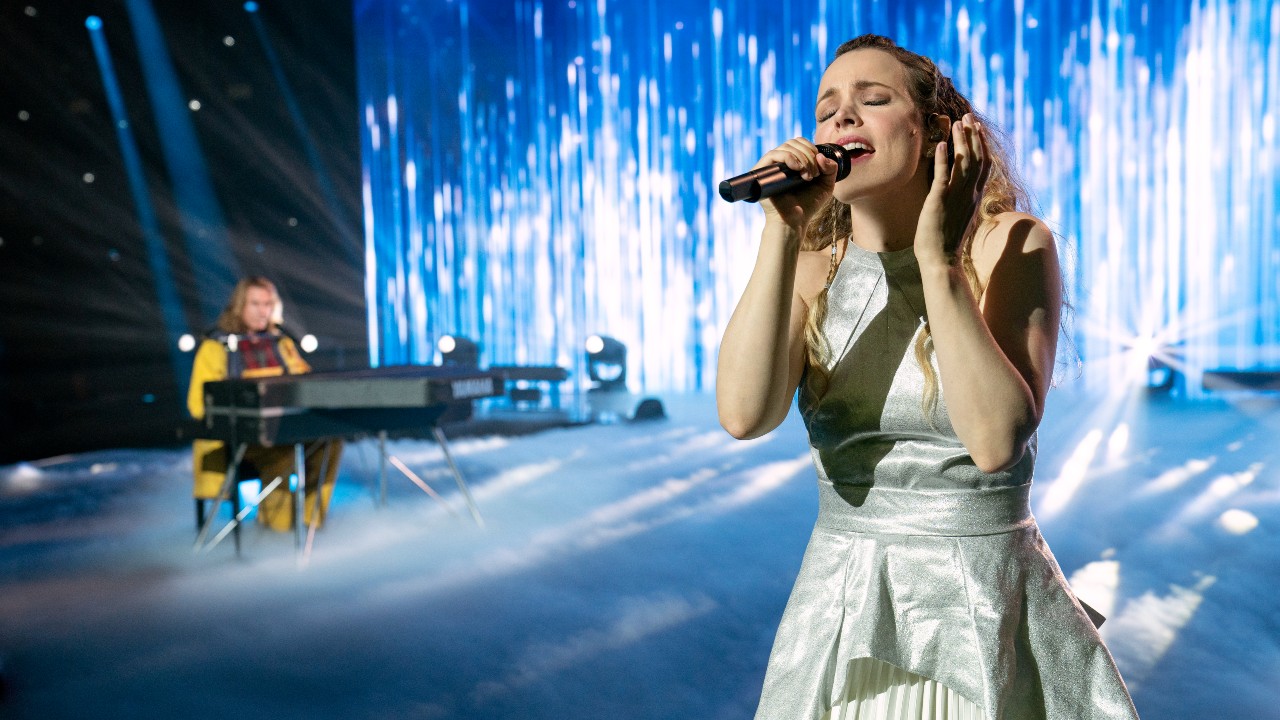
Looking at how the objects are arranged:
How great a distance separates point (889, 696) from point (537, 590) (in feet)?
6.57

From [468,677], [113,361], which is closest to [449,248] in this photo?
[113,361]

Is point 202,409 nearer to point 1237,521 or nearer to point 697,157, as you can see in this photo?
point 1237,521

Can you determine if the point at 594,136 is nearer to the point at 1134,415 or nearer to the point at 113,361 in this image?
the point at 113,361

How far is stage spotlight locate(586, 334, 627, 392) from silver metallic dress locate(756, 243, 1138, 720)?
6.11m

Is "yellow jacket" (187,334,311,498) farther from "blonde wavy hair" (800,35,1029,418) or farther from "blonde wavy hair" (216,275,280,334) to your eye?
"blonde wavy hair" (800,35,1029,418)

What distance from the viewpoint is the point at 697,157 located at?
7953mm

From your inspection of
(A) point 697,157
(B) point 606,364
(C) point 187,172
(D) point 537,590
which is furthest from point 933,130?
(A) point 697,157

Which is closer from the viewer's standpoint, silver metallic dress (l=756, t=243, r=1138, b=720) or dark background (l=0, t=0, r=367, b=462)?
silver metallic dress (l=756, t=243, r=1138, b=720)

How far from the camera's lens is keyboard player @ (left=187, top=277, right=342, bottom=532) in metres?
3.45

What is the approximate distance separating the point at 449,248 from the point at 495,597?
6032 millimetres

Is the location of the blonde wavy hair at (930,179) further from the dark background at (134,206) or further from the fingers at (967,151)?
the dark background at (134,206)

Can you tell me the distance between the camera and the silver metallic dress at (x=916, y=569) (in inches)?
33.2

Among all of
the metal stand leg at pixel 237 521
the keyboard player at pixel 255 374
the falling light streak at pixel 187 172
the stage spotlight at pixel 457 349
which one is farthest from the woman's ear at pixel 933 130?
the falling light streak at pixel 187 172

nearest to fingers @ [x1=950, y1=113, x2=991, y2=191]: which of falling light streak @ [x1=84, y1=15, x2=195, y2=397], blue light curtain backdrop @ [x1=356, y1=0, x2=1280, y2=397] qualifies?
falling light streak @ [x1=84, y1=15, x2=195, y2=397]
